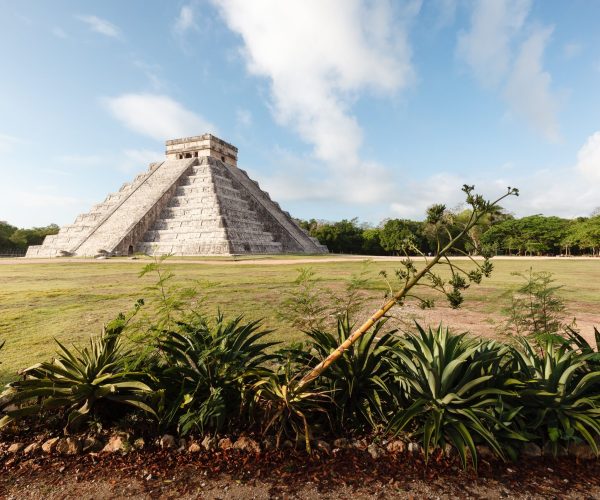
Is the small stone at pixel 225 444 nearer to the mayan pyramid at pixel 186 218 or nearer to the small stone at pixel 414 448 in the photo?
the small stone at pixel 414 448

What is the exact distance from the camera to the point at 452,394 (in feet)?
9.35

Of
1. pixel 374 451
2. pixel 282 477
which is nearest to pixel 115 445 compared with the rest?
pixel 282 477

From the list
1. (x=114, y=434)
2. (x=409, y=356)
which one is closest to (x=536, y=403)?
(x=409, y=356)

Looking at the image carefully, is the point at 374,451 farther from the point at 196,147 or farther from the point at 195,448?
the point at 196,147

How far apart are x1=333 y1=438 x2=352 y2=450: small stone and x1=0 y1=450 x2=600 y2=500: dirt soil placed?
71 mm

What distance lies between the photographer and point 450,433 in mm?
2799

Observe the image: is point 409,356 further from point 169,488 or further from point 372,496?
point 169,488

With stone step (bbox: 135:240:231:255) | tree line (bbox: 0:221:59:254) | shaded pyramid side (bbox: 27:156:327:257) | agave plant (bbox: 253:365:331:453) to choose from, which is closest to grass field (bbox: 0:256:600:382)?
agave plant (bbox: 253:365:331:453)

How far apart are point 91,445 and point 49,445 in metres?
0.37

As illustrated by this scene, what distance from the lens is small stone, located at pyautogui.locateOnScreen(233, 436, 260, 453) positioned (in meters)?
2.97

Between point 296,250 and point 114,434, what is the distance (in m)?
46.2

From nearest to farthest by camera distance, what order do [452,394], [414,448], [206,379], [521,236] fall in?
[452,394] → [414,448] → [206,379] → [521,236]

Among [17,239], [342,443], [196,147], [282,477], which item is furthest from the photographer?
[17,239]

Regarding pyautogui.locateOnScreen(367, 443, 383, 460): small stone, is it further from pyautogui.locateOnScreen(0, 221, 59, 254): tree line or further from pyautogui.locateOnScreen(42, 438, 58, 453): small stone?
pyautogui.locateOnScreen(0, 221, 59, 254): tree line
